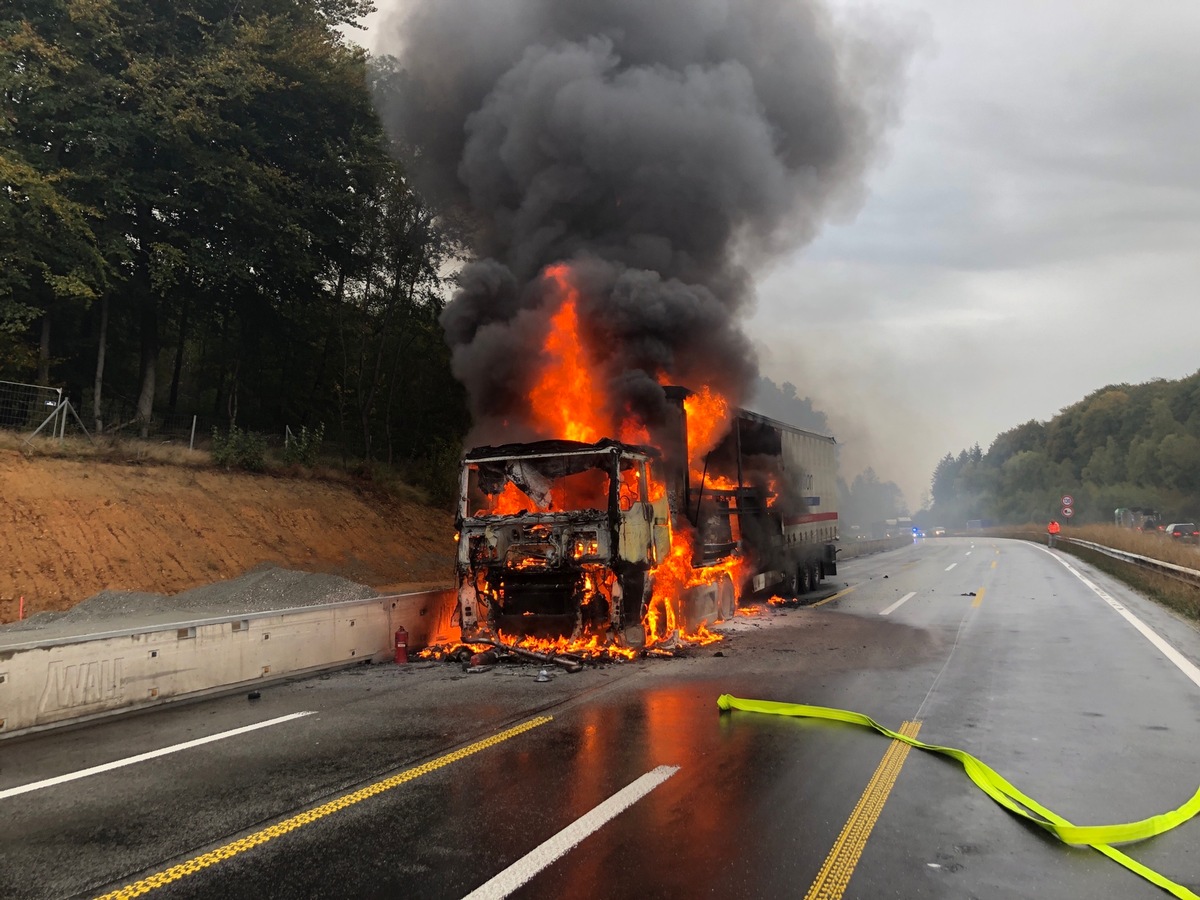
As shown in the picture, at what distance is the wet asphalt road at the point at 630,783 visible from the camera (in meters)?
3.41

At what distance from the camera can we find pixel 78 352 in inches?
834

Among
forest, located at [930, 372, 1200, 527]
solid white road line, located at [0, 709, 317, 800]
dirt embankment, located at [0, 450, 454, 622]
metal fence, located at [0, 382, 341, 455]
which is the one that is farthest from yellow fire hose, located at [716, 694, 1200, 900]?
forest, located at [930, 372, 1200, 527]

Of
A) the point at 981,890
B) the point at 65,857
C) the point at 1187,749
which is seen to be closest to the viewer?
the point at 981,890

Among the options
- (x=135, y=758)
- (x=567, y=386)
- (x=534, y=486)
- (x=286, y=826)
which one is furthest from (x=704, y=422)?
(x=286, y=826)

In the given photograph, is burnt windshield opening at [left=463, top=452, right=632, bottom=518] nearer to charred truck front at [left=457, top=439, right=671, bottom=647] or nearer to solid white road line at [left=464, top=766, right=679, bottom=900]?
charred truck front at [left=457, top=439, right=671, bottom=647]

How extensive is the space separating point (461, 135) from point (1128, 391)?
12150cm

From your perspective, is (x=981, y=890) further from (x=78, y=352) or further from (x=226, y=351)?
(x=226, y=351)

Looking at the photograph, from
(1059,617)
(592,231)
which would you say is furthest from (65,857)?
(1059,617)

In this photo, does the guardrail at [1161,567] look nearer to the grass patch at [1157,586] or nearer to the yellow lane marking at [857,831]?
the grass patch at [1157,586]

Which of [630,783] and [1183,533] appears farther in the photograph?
[1183,533]

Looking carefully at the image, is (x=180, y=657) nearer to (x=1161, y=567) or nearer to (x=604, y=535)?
(x=604, y=535)

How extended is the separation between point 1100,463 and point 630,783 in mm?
103462

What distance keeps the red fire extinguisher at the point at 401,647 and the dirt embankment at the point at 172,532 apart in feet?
24.3

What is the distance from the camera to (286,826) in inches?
158
